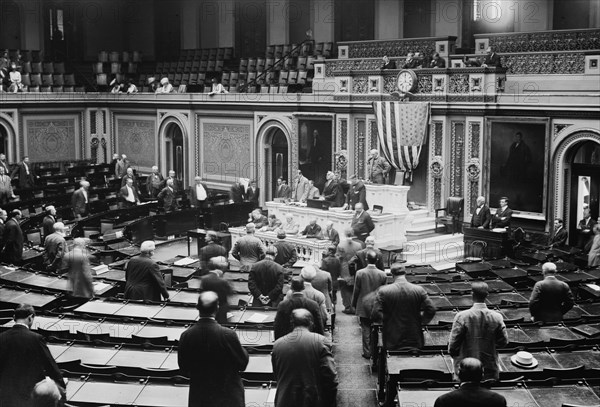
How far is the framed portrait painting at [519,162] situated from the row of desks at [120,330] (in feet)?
42.4

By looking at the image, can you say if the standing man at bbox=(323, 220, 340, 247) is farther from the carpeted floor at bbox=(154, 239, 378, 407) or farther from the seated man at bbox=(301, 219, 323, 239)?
the carpeted floor at bbox=(154, 239, 378, 407)

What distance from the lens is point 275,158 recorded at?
28453 millimetres

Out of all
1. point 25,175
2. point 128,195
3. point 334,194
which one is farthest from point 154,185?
point 334,194

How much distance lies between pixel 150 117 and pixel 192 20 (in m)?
6.89

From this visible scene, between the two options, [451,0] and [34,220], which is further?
[451,0]

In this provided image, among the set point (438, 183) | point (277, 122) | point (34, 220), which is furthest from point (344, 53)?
point (34, 220)

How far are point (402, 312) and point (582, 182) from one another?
12.2 m

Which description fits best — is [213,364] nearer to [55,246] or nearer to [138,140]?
[55,246]

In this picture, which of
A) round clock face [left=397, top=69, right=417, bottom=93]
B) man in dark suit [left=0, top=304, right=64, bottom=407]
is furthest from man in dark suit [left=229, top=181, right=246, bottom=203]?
man in dark suit [left=0, top=304, right=64, bottom=407]

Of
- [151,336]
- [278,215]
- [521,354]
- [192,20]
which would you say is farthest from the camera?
[192,20]

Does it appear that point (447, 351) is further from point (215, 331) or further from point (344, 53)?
point (344, 53)

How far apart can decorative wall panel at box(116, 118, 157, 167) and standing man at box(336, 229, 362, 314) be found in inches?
743

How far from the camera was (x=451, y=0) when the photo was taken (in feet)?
89.4

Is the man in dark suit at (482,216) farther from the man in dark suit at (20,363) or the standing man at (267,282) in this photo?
the man in dark suit at (20,363)
